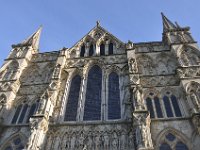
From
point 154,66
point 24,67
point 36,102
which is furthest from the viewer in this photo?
point 24,67

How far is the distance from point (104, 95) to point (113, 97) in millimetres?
729

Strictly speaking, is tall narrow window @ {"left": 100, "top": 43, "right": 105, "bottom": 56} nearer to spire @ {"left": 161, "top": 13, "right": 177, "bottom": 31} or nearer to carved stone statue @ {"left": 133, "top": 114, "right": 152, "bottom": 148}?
spire @ {"left": 161, "top": 13, "right": 177, "bottom": 31}

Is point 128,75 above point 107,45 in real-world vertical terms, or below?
below

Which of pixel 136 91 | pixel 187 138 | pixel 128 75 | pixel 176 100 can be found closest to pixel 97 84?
pixel 128 75

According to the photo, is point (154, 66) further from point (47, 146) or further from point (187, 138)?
point (47, 146)

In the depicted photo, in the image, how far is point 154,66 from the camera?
21250mm

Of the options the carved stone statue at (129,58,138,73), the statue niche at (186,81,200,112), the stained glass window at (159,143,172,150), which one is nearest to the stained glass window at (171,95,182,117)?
the statue niche at (186,81,200,112)

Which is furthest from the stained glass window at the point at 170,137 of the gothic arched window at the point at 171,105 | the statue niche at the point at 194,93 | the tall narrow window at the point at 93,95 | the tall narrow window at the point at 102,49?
the tall narrow window at the point at 102,49

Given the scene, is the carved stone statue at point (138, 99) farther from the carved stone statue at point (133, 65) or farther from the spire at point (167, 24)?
the spire at point (167, 24)

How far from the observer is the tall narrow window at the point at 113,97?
58.2 feet

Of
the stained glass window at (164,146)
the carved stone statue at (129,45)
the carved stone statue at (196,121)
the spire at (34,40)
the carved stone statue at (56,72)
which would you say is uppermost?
the spire at (34,40)

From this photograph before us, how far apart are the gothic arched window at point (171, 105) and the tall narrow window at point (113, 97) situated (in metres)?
3.52

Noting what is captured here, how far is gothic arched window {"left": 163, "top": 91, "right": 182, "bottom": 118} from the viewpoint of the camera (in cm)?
1712

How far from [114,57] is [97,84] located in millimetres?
3533
